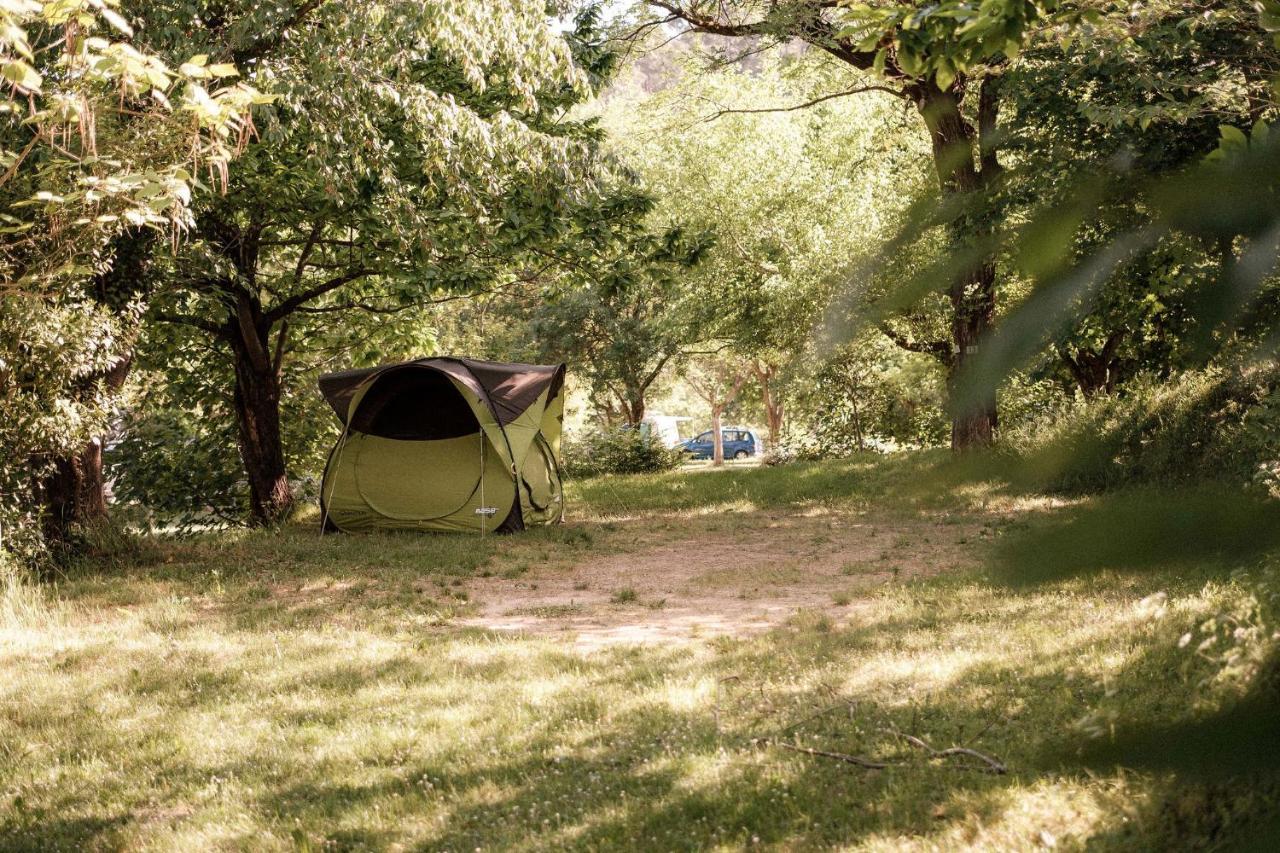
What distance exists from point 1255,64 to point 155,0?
284 inches

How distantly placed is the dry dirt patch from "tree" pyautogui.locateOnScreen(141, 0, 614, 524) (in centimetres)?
293

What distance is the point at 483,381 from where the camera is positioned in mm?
11406

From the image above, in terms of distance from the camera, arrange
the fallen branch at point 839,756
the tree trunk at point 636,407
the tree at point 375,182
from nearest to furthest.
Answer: the fallen branch at point 839,756, the tree at point 375,182, the tree trunk at point 636,407

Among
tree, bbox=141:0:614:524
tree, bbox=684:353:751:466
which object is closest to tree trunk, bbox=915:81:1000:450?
tree, bbox=141:0:614:524

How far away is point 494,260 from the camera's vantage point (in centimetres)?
1103

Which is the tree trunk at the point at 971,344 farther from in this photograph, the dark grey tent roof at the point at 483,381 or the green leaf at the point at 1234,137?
the dark grey tent roof at the point at 483,381

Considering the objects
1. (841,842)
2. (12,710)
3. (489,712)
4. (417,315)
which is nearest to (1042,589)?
(841,842)

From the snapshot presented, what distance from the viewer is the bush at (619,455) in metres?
18.2

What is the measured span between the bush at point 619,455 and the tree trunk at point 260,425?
5.98 meters

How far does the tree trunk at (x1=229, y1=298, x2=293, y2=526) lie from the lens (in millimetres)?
12492

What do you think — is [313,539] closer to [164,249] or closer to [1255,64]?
[164,249]

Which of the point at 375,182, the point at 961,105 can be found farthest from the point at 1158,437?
the point at 375,182

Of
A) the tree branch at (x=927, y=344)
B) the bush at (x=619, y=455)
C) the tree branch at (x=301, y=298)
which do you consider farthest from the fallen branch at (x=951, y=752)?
the bush at (x=619, y=455)

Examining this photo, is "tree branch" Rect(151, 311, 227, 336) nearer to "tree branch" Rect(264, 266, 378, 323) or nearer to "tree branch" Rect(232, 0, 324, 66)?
"tree branch" Rect(264, 266, 378, 323)
